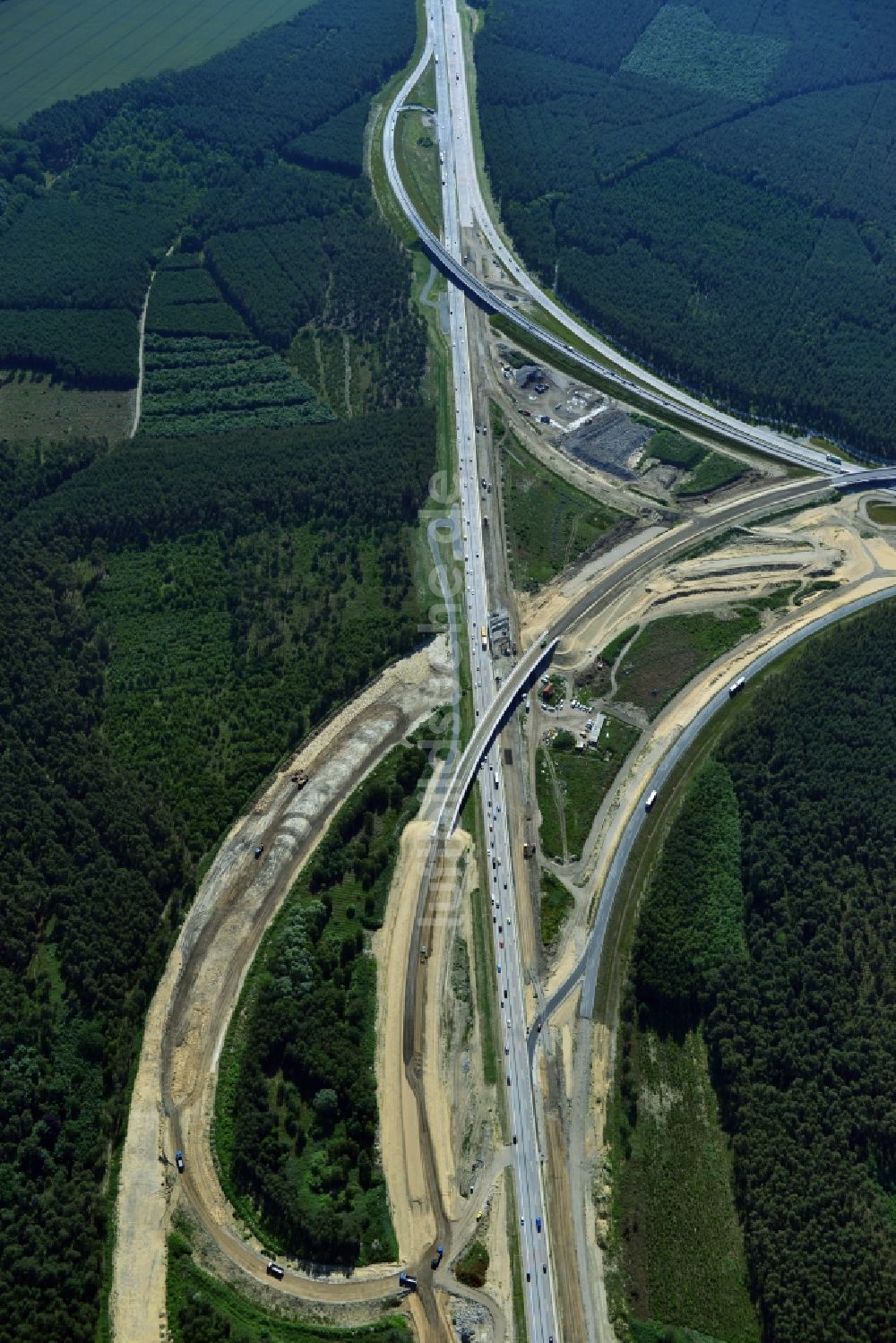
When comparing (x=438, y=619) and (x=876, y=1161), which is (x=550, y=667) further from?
(x=876, y=1161)

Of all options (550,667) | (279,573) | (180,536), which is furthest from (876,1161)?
(180,536)

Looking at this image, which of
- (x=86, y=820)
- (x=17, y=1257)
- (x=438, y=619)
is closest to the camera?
(x=17, y=1257)

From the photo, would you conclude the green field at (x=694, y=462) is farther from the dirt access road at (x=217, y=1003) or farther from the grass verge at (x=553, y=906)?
the grass verge at (x=553, y=906)

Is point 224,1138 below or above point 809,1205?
above

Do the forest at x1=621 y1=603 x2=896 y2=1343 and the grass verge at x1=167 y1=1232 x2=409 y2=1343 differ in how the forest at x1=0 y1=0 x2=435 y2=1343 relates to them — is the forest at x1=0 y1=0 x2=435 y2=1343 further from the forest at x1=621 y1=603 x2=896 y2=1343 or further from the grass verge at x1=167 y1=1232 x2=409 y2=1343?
the forest at x1=621 y1=603 x2=896 y2=1343

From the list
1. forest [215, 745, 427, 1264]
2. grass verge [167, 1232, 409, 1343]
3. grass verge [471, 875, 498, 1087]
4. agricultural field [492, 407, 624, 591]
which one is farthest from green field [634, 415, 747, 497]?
grass verge [167, 1232, 409, 1343]

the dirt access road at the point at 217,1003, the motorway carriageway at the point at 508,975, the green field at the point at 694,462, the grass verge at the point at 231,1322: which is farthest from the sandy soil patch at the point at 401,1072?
the green field at the point at 694,462
